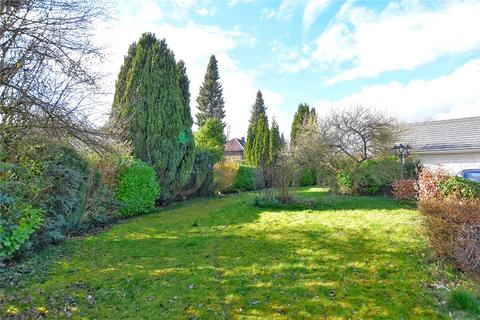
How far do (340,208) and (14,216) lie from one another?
8836mm

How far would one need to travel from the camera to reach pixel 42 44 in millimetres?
4285

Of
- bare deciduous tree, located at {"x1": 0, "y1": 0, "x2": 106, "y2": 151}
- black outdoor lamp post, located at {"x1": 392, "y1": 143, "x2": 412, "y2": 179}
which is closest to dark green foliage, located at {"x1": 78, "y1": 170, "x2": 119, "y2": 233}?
bare deciduous tree, located at {"x1": 0, "y1": 0, "x2": 106, "y2": 151}

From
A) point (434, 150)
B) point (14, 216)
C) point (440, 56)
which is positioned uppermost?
point (440, 56)

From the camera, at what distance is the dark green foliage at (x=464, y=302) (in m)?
3.30

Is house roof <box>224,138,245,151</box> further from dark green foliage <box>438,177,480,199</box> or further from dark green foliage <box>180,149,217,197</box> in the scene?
dark green foliage <box>438,177,480,199</box>

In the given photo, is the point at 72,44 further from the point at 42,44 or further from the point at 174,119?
the point at 174,119

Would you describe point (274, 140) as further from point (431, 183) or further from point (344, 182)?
point (431, 183)

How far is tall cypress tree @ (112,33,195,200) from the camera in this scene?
35.7ft

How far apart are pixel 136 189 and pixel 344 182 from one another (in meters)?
9.08

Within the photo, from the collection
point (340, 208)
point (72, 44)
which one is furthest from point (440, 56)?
point (72, 44)

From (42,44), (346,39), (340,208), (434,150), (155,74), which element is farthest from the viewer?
(434,150)

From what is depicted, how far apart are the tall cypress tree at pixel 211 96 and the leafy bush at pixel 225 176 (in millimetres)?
19406

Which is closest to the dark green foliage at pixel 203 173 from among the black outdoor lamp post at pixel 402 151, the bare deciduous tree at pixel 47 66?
the bare deciduous tree at pixel 47 66

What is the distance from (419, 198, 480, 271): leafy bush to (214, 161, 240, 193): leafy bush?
437 inches
